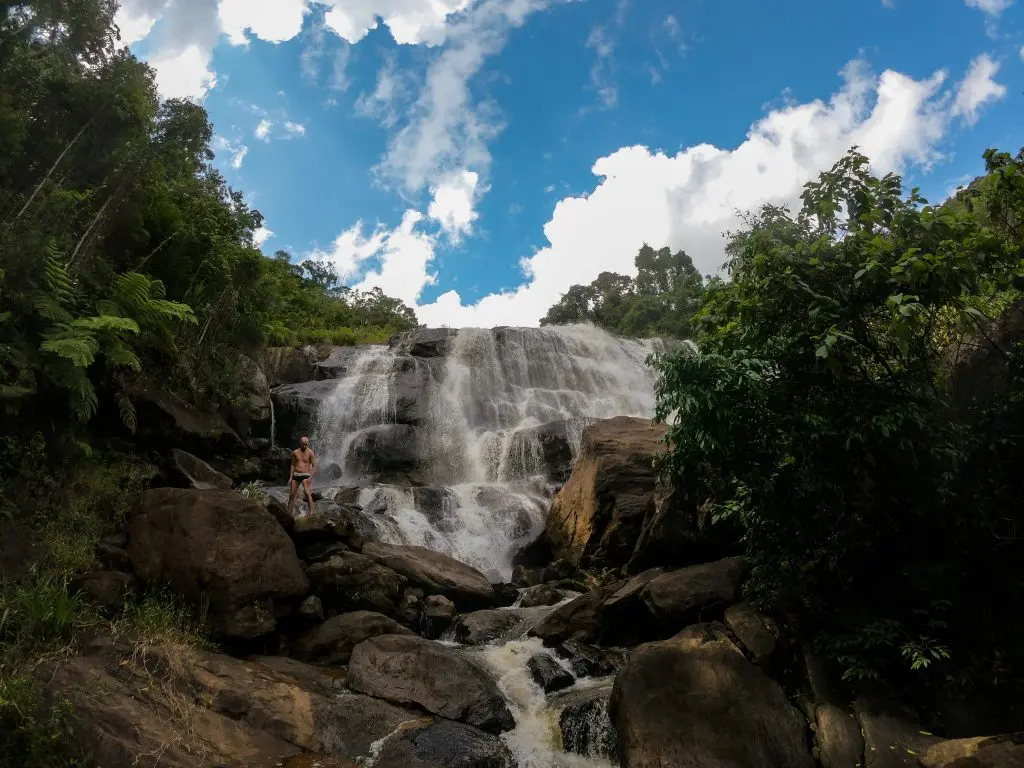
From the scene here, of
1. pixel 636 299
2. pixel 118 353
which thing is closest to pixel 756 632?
pixel 118 353

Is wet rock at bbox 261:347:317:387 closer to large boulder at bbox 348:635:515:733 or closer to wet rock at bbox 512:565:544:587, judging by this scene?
wet rock at bbox 512:565:544:587

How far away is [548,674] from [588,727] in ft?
4.40

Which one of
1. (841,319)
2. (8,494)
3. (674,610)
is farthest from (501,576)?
(841,319)

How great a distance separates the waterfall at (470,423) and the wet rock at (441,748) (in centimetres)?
765

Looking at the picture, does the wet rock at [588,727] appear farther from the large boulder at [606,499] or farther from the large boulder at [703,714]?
the large boulder at [606,499]

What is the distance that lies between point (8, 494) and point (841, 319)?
386 inches

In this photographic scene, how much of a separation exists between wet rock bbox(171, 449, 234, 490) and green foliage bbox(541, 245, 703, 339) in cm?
3603

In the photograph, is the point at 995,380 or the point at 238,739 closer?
the point at 238,739

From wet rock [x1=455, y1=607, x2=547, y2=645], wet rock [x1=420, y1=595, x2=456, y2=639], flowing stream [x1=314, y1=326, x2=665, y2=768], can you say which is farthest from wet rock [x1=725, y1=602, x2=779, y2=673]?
wet rock [x1=420, y1=595, x2=456, y2=639]

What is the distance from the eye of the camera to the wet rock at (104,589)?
716cm

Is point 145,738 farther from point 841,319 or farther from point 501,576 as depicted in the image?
point 501,576

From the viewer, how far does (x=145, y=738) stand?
17.0ft

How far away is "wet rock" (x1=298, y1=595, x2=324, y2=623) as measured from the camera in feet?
28.5

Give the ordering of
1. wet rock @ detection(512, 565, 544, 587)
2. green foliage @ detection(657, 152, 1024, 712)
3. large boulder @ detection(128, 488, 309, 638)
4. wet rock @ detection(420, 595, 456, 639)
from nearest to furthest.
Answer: green foliage @ detection(657, 152, 1024, 712) → large boulder @ detection(128, 488, 309, 638) → wet rock @ detection(420, 595, 456, 639) → wet rock @ detection(512, 565, 544, 587)
